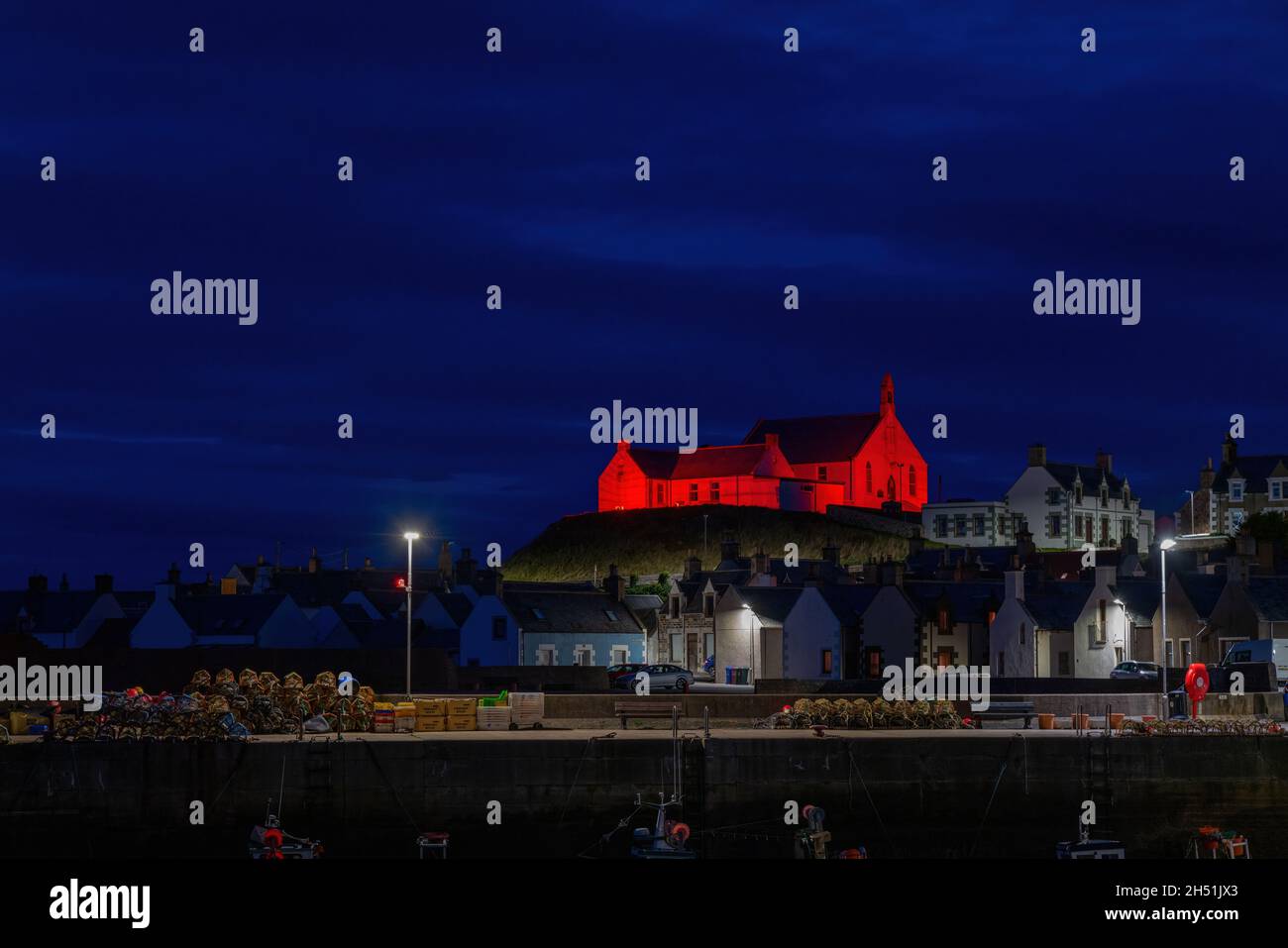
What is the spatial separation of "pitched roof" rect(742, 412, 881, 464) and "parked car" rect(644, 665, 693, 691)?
8492 centimetres

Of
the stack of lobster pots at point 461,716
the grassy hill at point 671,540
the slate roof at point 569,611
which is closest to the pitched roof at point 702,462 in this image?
the grassy hill at point 671,540

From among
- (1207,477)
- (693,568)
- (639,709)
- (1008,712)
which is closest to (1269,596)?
(1008,712)

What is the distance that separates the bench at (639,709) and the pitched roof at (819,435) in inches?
4142

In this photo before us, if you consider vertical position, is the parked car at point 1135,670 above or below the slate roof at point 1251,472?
below

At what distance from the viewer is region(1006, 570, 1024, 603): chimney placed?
259 ft

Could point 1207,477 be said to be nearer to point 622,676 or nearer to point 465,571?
point 465,571

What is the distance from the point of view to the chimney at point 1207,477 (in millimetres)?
162837

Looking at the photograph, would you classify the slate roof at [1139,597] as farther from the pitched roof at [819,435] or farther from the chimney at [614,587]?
the pitched roof at [819,435]

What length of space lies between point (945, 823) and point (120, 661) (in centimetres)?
2998

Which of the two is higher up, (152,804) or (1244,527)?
(1244,527)

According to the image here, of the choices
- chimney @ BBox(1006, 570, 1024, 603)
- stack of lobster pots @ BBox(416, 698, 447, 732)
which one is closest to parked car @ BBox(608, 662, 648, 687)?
chimney @ BBox(1006, 570, 1024, 603)
